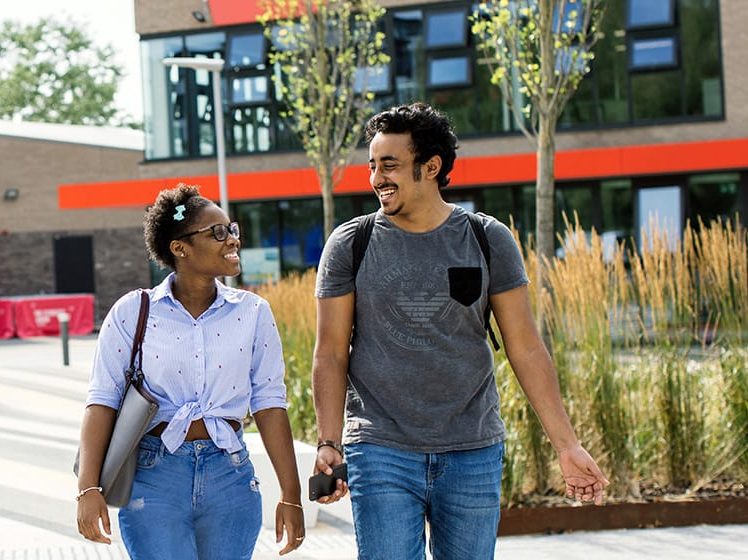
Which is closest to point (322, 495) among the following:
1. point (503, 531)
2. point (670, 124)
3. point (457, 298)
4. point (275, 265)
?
point (457, 298)

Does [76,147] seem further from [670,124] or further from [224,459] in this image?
[224,459]

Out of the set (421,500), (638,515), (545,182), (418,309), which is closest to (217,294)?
(418,309)

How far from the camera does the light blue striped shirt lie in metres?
3.42

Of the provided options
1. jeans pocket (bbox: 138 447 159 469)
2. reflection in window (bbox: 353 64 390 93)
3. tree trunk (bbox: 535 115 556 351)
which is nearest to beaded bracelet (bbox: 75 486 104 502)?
jeans pocket (bbox: 138 447 159 469)

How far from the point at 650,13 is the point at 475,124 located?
4.05 meters

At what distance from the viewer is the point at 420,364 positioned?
3434 millimetres

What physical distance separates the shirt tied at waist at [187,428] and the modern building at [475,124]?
66.3 ft

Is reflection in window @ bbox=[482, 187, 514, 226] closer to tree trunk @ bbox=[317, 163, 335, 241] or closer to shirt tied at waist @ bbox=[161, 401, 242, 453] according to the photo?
tree trunk @ bbox=[317, 163, 335, 241]

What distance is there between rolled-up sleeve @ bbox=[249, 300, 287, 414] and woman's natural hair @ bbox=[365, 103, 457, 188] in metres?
0.62

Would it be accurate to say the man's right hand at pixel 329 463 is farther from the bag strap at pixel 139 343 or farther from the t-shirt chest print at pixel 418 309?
the bag strap at pixel 139 343

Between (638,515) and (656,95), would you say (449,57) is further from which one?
(638,515)

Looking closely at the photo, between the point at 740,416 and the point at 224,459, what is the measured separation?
172 inches

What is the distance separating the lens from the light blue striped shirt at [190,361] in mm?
3420

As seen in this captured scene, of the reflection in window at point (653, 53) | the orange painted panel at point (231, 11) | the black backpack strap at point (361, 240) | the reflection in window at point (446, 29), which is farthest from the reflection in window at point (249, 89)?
the black backpack strap at point (361, 240)
